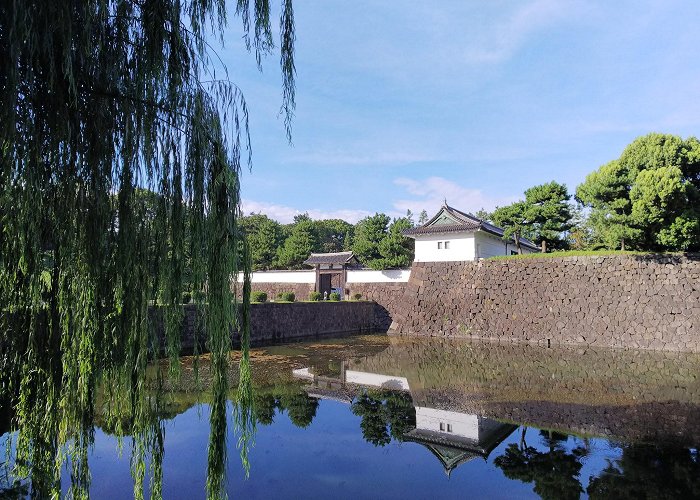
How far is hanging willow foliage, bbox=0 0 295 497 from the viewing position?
1.99 meters

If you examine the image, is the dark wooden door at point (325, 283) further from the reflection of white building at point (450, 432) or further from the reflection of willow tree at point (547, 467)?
the reflection of willow tree at point (547, 467)

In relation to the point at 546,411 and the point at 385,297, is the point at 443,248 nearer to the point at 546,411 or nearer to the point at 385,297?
the point at 385,297

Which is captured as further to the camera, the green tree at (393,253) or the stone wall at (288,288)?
the stone wall at (288,288)

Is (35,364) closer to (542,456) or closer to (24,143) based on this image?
(24,143)

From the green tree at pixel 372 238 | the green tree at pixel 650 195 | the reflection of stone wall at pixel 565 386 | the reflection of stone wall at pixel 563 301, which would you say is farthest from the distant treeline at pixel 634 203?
the green tree at pixel 372 238

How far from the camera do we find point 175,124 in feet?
7.14

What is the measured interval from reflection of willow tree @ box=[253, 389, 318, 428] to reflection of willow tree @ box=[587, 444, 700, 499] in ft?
11.8

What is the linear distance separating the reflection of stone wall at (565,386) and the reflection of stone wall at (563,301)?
1.48m

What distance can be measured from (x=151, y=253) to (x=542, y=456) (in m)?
4.68

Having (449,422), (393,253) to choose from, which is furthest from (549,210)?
(449,422)

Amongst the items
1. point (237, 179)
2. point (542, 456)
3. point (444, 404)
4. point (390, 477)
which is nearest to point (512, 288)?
point (444, 404)

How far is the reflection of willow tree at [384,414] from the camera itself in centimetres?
561

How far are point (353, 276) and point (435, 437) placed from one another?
56.7 ft

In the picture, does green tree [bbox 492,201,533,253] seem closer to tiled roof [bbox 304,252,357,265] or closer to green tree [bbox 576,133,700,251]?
green tree [bbox 576,133,700,251]
